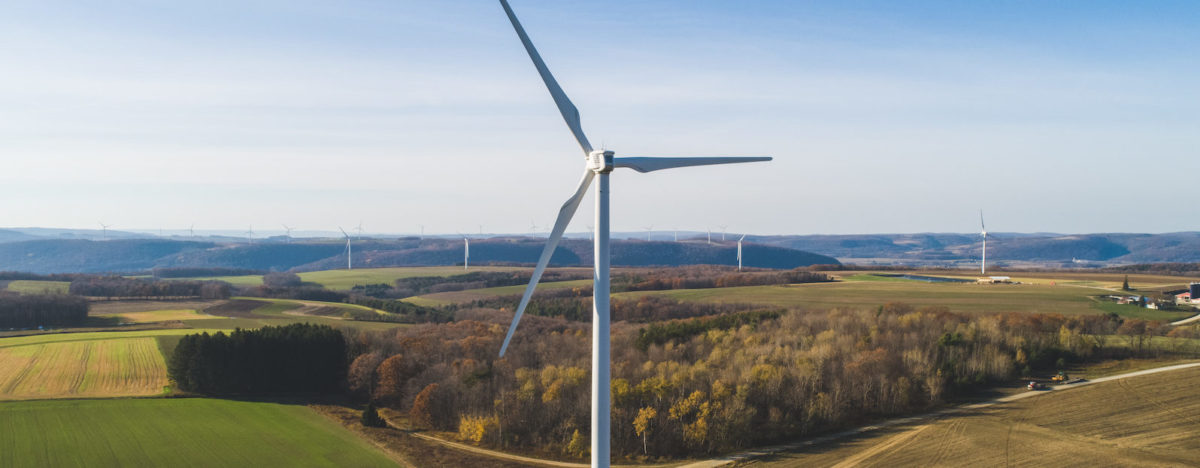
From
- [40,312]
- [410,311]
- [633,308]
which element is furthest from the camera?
[410,311]

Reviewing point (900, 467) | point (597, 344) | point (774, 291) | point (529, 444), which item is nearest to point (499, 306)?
point (774, 291)

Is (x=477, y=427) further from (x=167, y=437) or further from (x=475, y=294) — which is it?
(x=475, y=294)

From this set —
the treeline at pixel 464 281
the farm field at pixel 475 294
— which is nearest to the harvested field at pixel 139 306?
the farm field at pixel 475 294

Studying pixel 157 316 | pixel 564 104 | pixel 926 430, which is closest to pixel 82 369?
pixel 157 316

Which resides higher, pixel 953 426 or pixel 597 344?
pixel 597 344

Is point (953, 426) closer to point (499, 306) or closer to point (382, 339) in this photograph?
point (382, 339)

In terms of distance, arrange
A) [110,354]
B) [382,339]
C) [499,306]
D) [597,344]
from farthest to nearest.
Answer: [499,306] → [382,339] → [110,354] → [597,344]
